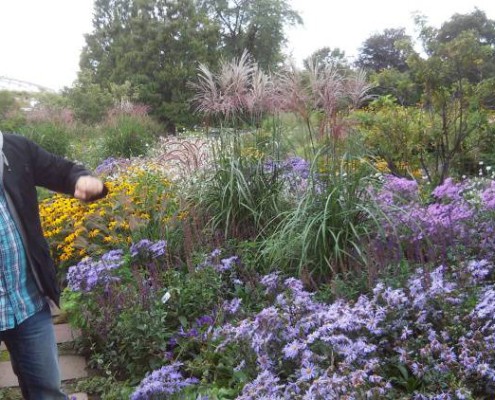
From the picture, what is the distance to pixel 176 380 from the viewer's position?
2562 mm

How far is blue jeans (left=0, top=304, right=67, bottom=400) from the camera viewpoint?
7.32 feet

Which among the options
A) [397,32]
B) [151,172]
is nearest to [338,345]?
[151,172]

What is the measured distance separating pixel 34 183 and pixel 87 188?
9.9 inches

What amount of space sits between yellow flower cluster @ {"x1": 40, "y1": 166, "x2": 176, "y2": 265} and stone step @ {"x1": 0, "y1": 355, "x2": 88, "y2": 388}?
1.18 metres

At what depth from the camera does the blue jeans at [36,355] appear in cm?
223

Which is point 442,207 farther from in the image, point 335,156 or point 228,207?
point 228,207

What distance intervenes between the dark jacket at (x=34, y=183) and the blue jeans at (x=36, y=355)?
13 cm

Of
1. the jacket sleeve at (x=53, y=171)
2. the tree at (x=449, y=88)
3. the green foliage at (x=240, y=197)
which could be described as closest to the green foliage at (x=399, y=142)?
the tree at (x=449, y=88)

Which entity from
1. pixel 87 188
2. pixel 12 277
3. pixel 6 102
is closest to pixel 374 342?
pixel 87 188

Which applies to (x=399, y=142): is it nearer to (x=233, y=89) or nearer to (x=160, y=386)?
Answer: (x=233, y=89)

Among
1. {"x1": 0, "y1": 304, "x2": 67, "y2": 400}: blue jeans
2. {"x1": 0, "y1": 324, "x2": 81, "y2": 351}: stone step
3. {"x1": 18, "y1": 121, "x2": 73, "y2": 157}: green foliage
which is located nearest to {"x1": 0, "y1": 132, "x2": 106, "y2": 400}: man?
{"x1": 0, "y1": 304, "x2": 67, "y2": 400}: blue jeans

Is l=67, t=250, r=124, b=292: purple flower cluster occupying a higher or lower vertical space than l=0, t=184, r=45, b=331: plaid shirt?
lower

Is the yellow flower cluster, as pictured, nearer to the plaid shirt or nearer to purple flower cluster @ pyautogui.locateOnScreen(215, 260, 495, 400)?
purple flower cluster @ pyautogui.locateOnScreen(215, 260, 495, 400)

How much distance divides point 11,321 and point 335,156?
2691 mm
